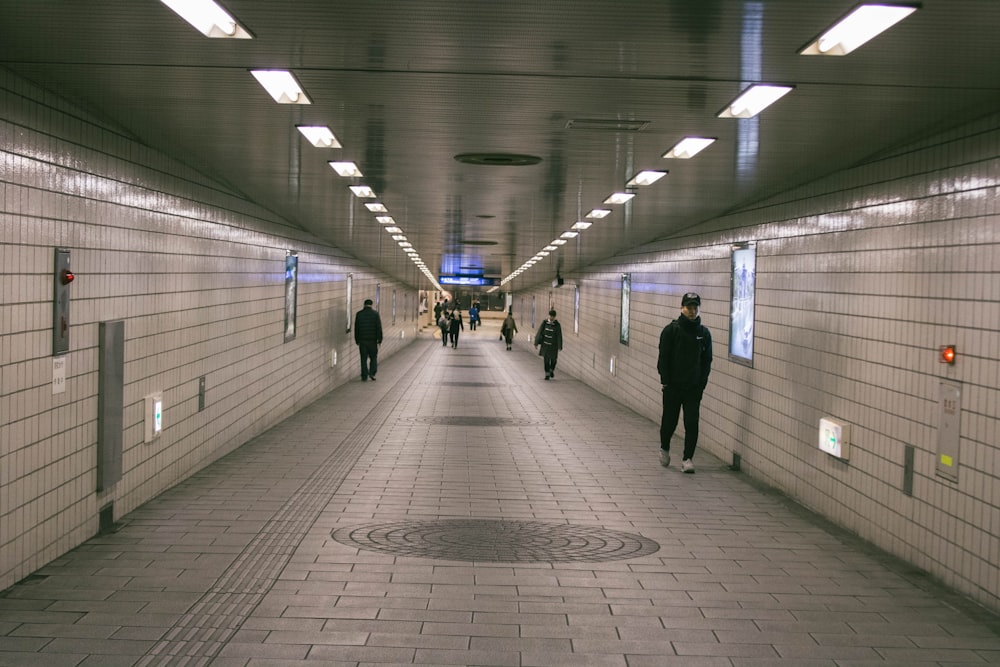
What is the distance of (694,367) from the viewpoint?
9.82 m

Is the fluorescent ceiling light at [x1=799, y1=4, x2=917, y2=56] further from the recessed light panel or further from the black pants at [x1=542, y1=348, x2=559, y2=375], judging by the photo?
the black pants at [x1=542, y1=348, x2=559, y2=375]

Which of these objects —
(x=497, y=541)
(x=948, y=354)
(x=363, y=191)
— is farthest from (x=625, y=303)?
(x=948, y=354)

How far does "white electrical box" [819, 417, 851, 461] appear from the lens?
24.8ft

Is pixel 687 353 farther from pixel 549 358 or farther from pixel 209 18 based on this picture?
pixel 549 358

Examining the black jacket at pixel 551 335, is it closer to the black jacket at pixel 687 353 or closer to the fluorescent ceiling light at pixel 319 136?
the black jacket at pixel 687 353

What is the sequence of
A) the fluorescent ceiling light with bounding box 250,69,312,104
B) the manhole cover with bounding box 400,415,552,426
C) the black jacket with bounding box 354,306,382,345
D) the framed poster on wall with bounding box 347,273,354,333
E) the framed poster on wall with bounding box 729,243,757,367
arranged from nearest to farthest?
the fluorescent ceiling light with bounding box 250,69,312,104 → the framed poster on wall with bounding box 729,243,757,367 → the manhole cover with bounding box 400,415,552,426 → the black jacket with bounding box 354,306,382,345 → the framed poster on wall with bounding box 347,273,354,333

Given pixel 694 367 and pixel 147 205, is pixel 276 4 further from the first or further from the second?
pixel 694 367

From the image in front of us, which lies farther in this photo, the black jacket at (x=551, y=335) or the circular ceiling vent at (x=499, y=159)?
the black jacket at (x=551, y=335)

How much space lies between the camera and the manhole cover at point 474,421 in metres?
13.8

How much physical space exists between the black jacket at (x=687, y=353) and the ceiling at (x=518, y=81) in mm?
1376

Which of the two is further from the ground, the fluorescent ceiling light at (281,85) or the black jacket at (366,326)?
the fluorescent ceiling light at (281,85)

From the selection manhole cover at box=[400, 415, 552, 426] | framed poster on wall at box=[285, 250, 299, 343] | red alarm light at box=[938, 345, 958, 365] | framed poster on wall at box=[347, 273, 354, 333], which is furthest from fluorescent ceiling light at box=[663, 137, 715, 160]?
framed poster on wall at box=[347, 273, 354, 333]

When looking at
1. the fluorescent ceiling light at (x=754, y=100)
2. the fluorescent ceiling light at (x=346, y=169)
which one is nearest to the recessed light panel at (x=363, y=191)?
the fluorescent ceiling light at (x=346, y=169)

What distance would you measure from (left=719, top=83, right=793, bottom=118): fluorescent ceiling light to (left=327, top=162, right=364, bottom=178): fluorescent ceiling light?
388 cm
